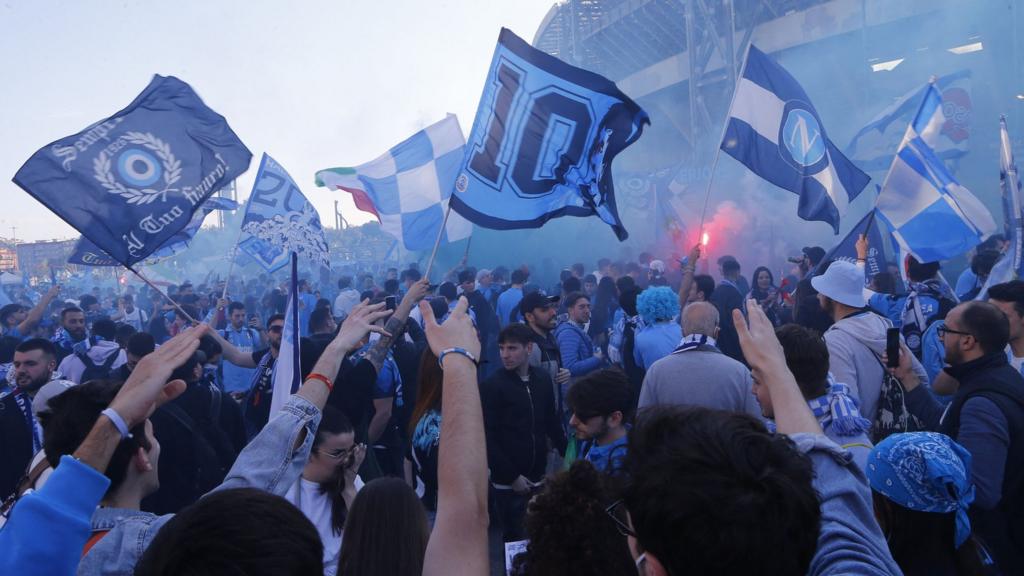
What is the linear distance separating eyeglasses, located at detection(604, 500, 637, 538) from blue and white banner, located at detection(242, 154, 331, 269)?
7828mm

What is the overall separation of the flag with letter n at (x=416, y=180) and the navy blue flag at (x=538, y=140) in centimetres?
528

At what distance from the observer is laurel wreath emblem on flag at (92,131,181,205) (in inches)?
200

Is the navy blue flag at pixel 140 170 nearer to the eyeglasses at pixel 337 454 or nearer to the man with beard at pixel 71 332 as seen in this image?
the eyeglasses at pixel 337 454

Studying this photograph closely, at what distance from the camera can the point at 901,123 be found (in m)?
21.4

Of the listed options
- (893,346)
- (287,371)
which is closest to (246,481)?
(287,371)

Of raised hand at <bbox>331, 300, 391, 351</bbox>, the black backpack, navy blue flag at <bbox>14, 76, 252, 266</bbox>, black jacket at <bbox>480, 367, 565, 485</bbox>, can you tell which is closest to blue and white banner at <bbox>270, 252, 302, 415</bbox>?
raised hand at <bbox>331, 300, 391, 351</bbox>

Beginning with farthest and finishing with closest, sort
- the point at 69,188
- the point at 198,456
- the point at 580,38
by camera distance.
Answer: the point at 580,38 < the point at 69,188 < the point at 198,456

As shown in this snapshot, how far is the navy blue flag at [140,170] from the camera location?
4914mm

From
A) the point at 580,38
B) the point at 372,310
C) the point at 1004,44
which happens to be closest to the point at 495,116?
the point at 372,310

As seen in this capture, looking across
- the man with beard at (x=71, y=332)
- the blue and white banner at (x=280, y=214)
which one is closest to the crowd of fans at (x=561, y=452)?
the man with beard at (x=71, y=332)

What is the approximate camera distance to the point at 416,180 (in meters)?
10.5

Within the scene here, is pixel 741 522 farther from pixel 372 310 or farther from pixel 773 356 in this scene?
pixel 372 310

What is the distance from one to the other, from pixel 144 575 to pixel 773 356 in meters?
1.69

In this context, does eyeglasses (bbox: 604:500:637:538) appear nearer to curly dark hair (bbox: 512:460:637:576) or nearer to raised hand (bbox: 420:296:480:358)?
curly dark hair (bbox: 512:460:637:576)
